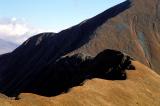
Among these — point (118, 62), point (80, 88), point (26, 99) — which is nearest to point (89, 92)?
point (80, 88)

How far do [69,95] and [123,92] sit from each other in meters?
15.6

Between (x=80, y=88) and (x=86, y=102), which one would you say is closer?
(x=86, y=102)

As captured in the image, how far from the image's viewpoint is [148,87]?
3302 inches

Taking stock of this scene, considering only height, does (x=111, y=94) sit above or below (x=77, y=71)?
above

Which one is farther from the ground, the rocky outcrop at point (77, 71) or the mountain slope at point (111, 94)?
the mountain slope at point (111, 94)

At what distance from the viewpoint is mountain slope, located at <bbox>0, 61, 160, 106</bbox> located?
5609 cm

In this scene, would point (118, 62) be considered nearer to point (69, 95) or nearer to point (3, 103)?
point (69, 95)

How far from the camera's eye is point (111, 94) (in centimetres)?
7088

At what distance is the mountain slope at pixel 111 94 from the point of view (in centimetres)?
5609

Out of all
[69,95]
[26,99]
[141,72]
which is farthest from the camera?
[141,72]

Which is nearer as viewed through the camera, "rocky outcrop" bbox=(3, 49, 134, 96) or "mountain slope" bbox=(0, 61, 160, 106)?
"mountain slope" bbox=(0, 61, 160, 106)

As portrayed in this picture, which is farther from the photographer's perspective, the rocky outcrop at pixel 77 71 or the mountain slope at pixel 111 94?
the rocky outcrop at pixel 77 71

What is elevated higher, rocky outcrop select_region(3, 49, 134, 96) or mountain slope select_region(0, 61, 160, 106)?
mountain slope select_region(0, 61, 160, 106)

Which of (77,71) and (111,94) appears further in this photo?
(77,71)
